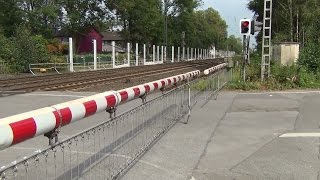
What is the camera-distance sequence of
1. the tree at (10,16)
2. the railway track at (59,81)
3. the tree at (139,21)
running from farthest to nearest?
the tree at (139,21) → the tree at (10,16) → the railway track at (59,81)

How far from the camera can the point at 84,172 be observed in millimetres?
5469

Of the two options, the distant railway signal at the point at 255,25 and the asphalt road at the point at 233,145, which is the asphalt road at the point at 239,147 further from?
the distant railway signal at the point at 255,25

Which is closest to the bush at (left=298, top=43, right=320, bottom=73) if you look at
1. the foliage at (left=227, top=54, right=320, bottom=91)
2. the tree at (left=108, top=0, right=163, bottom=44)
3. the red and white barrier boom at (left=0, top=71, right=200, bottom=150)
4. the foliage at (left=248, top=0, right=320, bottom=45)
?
the foliage at (left=227, top=54, right=320, bottom=91)

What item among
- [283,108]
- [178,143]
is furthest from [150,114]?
[283,108]

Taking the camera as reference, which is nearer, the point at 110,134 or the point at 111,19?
the point at 110,134

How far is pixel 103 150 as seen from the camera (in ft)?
20.5

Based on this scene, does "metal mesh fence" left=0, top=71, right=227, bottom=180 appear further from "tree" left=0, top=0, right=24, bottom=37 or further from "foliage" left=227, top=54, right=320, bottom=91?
"tree" left=0, top=0, right=24, bottom=37

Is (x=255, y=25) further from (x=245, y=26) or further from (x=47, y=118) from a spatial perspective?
(x=47, y=118)

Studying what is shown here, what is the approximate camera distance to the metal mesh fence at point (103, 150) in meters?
4.31

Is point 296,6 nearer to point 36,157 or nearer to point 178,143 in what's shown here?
point 178,143

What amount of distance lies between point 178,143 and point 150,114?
68 centimetres

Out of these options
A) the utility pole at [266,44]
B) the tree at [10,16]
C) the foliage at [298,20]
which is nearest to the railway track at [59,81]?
the utility pole at [266,44]

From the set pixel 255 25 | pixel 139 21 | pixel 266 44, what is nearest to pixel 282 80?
pixel 255 25

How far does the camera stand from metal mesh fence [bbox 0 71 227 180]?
14.1 feet
